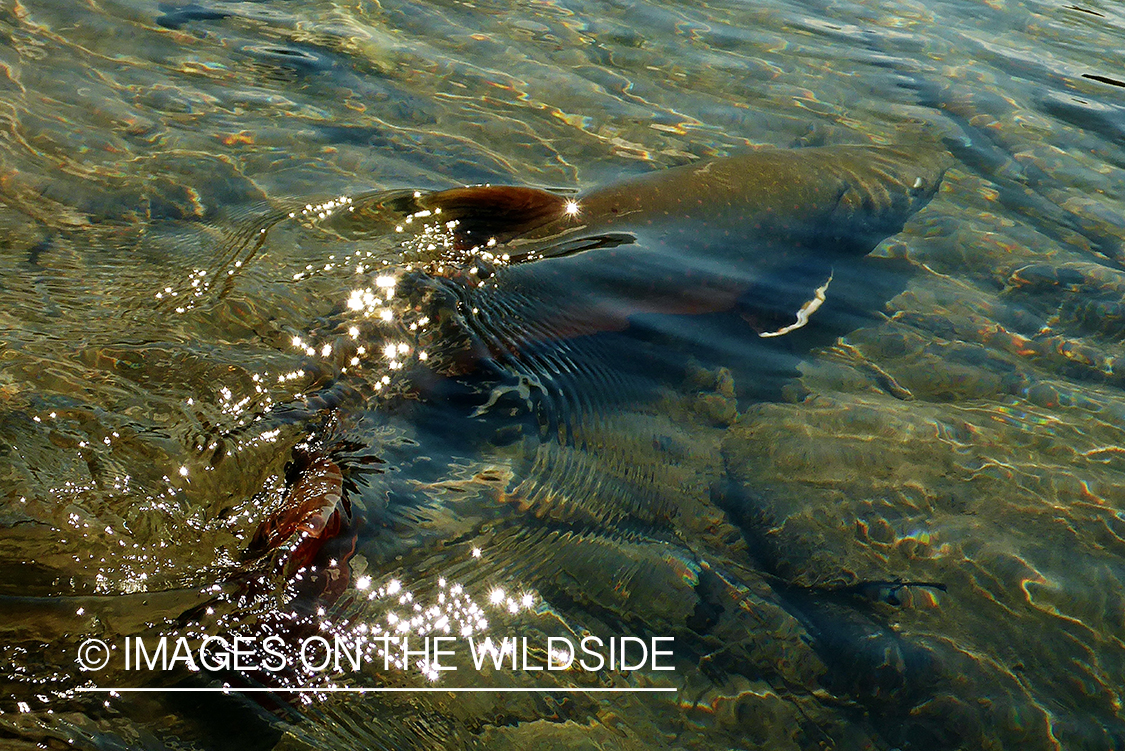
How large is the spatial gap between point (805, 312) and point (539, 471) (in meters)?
1.71

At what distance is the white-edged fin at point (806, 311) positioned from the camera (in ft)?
12.2

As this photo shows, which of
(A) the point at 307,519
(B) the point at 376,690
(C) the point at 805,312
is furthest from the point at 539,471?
(C) the point at 805,312

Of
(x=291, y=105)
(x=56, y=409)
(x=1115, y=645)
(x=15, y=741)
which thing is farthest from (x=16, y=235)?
(x=1115, y=645)

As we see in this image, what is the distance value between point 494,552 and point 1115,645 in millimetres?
1951

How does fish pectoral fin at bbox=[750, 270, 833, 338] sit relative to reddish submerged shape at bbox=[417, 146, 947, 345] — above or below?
below

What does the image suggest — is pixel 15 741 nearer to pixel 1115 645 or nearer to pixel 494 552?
pixel 494 552

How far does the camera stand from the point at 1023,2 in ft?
25.7

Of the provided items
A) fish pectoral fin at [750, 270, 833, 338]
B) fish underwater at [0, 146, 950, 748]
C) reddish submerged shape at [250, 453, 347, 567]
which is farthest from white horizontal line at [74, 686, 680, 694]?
fish pectoral fin at [750, 270, 833, 338]

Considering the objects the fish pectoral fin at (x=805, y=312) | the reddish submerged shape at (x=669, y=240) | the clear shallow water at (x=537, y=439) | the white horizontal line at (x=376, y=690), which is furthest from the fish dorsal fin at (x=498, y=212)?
the white horizontal line at (x=376, y=690)

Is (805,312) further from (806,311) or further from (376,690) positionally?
(376,690)

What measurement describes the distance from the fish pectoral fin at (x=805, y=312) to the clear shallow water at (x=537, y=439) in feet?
0.32

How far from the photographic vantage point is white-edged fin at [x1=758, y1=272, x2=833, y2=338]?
12.2 ft

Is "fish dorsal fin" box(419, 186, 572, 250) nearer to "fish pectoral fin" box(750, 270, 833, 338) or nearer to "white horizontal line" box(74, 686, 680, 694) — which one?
"fish pectoral fin" box(750, 270, 833, 338)

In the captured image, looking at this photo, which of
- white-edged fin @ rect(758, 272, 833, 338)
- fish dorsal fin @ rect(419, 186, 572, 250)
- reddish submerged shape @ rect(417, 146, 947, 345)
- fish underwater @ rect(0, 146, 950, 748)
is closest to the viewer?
fish underwater @ rect(0, 146, 950, 748)
